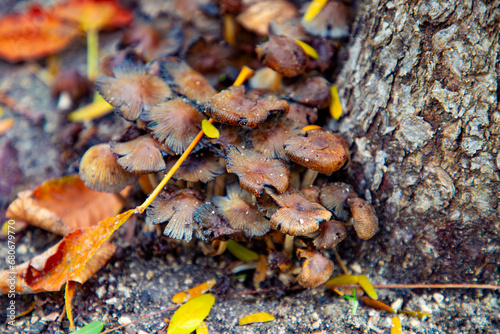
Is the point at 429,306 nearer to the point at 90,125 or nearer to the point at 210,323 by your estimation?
the point at 210,323

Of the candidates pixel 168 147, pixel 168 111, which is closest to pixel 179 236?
pixel 168 147

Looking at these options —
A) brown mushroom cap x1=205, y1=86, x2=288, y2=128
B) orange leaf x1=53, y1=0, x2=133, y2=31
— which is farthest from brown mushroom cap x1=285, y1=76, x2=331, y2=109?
orange leaf x1=53, y1=0, x2=133, y2=31

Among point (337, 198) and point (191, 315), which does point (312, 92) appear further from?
point (191, 315)

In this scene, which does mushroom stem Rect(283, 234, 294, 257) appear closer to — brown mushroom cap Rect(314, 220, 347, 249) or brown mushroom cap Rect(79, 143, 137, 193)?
brown mushroom cap Rect(314, 220, 347, 249)

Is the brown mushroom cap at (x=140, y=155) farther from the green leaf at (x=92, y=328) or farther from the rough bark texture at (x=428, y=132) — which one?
the rough bark texture at (x=428, y=132)

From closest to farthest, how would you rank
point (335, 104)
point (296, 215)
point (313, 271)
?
point (296, 215), point (313, 271), point (335, 104)

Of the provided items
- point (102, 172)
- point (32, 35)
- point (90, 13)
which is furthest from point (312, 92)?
point (32, 35)

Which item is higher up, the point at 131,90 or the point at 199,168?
the point at 131,90
